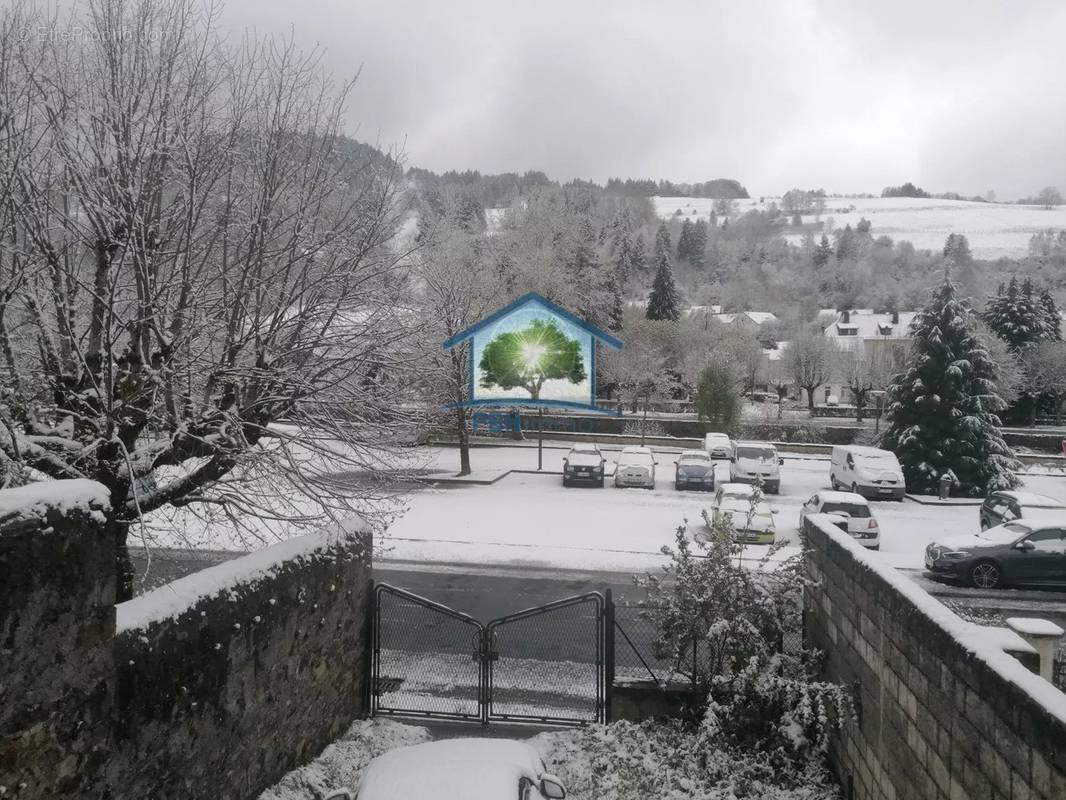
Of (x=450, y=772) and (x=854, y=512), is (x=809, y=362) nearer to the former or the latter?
(x=854, y=512)

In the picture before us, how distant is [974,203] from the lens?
19862cm

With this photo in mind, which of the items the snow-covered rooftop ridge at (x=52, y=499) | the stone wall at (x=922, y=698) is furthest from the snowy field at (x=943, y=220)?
the snow-covered rooftop ridge at (x=52, y=499)

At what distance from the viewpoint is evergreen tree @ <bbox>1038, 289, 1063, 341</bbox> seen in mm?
52141

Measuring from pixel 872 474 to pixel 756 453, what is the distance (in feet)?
12.5

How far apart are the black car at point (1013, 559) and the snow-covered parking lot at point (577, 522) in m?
1.77

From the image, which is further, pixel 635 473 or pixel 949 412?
pixel 949 412

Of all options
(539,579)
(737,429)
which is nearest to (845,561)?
(539,579)

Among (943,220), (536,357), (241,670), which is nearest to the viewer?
(241,670)

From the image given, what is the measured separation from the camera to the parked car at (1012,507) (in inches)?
730

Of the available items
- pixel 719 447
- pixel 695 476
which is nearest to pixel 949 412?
pixel 719 447

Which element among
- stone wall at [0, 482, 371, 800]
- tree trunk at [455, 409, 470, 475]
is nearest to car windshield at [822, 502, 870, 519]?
tree trunk at [455, 409, 470, 475]

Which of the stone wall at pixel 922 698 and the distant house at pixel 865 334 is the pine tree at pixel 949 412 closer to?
the distant house at pixel 865 334

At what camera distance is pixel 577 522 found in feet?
69.4

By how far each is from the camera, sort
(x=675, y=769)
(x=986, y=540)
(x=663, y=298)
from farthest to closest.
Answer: (x=663, y=298), (x=986, y=540), (x=675, y=769)
